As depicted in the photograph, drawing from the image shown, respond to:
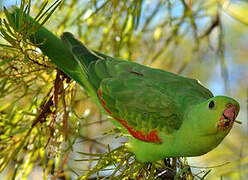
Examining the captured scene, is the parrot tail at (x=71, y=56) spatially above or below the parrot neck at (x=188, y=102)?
above

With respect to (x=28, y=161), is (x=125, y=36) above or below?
above

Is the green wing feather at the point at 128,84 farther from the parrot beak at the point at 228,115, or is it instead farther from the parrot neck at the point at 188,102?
the parrot beak at the point at 228,115

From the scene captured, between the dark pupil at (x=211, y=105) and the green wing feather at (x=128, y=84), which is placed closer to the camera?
the dark pupil at (x=211, y=105)

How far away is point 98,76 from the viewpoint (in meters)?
1.57

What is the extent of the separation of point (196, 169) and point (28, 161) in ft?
2.19

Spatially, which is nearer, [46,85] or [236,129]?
[46,85]

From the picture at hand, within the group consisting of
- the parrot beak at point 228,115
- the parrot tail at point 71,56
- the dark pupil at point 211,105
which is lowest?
the parrot beak at point 228,115

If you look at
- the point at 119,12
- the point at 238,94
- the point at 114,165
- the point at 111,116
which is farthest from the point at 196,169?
the point at 238,94

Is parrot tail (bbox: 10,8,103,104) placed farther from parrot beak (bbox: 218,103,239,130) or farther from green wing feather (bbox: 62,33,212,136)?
parrot beak (bbox: 218,103,239,130)

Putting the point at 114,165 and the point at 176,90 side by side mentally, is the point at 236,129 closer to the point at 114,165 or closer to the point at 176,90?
the point at 176,90

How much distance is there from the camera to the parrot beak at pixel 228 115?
1.19 metres

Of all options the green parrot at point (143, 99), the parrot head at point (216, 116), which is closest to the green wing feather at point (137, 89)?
the green parrot at point (143, 99)

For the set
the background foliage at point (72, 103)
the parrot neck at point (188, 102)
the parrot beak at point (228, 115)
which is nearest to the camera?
the parrot beak at point (228, 115)

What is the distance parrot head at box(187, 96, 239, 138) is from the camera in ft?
3.91
